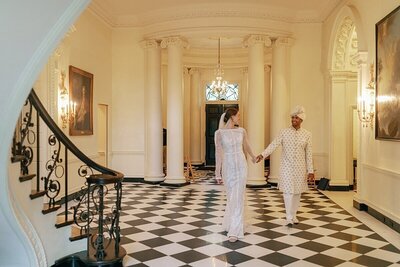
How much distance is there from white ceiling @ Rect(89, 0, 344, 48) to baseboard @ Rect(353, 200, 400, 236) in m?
5.11

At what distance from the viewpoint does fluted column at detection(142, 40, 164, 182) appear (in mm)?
10859

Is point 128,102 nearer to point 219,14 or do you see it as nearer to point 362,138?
point 219,14

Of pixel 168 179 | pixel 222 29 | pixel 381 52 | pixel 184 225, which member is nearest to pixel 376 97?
pixel 381 52

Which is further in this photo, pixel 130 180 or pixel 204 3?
pixel 130 180

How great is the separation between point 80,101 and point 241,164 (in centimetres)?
507

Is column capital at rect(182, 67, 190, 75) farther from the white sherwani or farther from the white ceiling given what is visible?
the white sherwani

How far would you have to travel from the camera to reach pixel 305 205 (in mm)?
7789

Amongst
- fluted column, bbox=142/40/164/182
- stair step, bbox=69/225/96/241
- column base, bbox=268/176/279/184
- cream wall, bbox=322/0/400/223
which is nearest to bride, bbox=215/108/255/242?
stair step, bbox=69/225/96/241

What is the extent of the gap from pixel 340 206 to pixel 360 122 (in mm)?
1741

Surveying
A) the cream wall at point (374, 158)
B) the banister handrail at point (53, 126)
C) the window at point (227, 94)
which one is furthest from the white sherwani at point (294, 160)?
the window at point (227, 94)

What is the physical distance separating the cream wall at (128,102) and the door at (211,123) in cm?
523

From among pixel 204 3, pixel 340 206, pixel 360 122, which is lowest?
pixel 340 206

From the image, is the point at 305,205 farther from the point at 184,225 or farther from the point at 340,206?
the point at 184,225

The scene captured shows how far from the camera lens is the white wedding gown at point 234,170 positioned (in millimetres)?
5340
